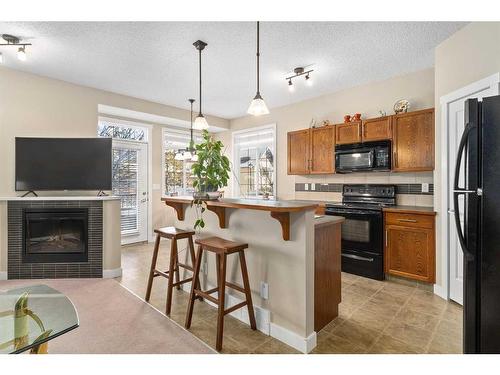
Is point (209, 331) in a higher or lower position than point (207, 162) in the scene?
lower

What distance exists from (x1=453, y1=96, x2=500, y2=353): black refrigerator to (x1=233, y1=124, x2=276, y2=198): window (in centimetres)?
404

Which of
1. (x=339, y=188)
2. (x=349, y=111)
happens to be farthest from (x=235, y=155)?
(x=349, y=111)

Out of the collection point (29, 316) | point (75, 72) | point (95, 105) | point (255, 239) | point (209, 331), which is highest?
point (75, 72)

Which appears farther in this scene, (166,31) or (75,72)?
(75,72)

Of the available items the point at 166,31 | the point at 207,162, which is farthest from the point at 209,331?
the point at 166,31

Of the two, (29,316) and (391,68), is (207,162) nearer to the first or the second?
(29,316)

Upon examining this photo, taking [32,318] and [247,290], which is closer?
[32,318]

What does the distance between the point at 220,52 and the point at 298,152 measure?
223 centimetres

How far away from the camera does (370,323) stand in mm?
2338

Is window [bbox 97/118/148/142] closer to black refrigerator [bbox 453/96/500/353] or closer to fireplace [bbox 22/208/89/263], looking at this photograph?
fireplace [bbox 22/208/89/263]

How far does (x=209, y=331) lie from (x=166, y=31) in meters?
2.83

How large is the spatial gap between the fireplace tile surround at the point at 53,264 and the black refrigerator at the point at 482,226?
12.6ft

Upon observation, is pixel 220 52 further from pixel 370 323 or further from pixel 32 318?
pixel 370 323
